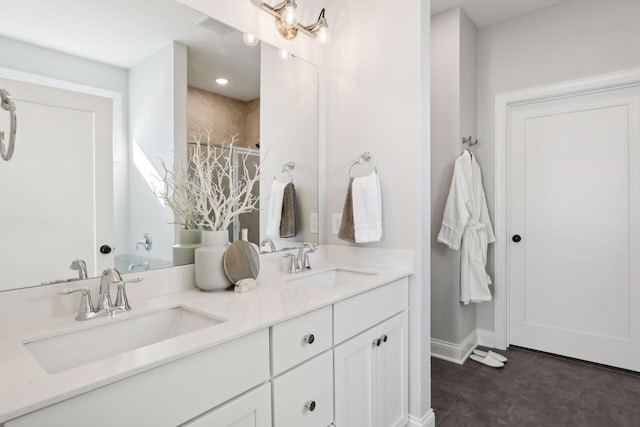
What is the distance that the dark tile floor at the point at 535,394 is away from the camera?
1927 millimetres

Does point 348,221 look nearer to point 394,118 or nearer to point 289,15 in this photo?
point 394,118

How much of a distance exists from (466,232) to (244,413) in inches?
87.2

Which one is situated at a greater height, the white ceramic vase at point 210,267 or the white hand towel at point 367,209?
the white hand towel at point 367,209

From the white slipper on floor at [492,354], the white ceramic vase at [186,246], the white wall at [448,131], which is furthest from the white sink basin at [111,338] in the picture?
the white slipper on floor at [492,354]

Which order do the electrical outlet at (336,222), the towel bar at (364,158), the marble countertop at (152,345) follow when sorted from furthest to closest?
the electrical outlet at (336,222)
the towel bar at (364,158)
the marble countertop at (152,345)

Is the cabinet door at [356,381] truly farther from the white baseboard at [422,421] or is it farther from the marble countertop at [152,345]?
the white baseboard at [422,421]


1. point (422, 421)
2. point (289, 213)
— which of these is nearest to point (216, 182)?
point (289, 213)

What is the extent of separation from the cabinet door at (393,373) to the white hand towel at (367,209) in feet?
1.39

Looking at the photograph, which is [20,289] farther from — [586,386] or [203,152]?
[586,386]

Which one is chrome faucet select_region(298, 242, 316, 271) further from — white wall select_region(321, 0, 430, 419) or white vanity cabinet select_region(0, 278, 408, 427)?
white vanity cabinet select_region(0, 278, 408, 427)

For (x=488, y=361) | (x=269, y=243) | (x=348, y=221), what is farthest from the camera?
(x=488, y=361)

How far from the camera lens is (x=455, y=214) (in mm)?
2588

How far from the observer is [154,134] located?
4.40 ft


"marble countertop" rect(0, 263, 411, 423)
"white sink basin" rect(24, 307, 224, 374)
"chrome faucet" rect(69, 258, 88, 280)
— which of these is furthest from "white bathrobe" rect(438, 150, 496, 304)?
"chrome faucet" rect(69, 258, 88, 280)
